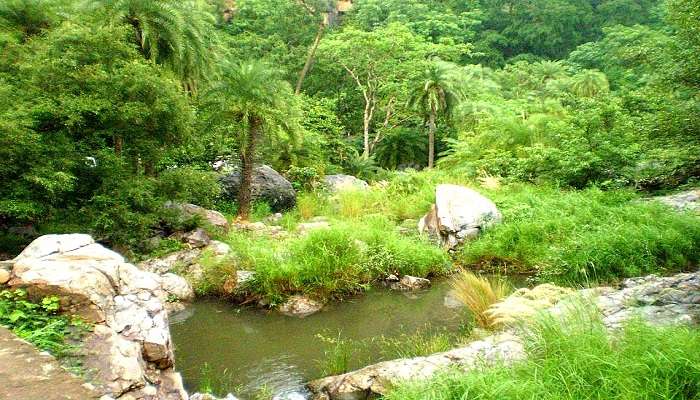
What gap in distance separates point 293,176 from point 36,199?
9600 millimetres

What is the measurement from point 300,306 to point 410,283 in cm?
228

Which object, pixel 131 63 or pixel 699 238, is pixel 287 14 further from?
pixel 699 238

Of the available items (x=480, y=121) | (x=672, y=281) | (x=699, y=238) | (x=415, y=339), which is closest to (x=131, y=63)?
(x=415, y=339)

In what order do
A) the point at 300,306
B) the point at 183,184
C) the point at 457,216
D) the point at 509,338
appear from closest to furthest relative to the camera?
the point at 509,338
the point at 300,306
the point at 183,184
the point at 457,216

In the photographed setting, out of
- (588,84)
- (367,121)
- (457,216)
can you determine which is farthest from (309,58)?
(457,216)

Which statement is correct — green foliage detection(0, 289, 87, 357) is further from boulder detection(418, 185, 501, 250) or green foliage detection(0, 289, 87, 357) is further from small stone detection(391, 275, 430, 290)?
boulder detection(418, 185, 501, 250)

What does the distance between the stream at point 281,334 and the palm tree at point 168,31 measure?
23.0ft

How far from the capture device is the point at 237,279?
905 cm

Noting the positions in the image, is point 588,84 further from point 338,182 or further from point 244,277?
point 244,277

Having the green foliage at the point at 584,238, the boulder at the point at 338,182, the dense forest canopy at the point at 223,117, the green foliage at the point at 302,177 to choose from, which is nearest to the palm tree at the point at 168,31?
the dense forest canopy at the point at 223,117

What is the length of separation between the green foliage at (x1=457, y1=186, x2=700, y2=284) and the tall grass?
8.26 ft

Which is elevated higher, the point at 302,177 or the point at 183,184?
the point at 183,184

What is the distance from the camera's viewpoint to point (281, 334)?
24.5ft

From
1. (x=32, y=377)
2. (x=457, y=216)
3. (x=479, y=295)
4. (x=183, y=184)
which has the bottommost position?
(x=457, y=216)
